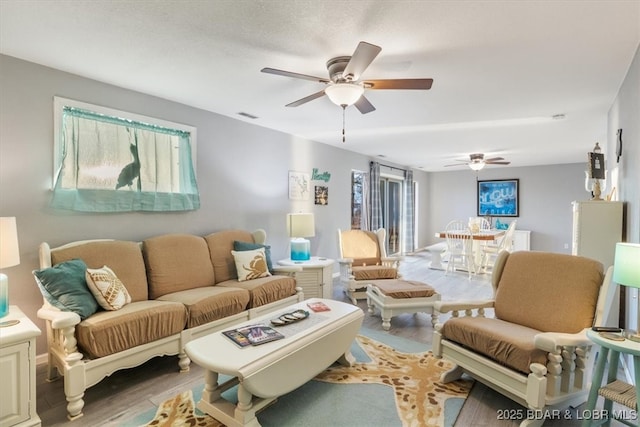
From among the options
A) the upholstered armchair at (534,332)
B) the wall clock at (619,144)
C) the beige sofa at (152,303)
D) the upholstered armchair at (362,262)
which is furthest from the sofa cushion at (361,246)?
the wall clock at (619,144)

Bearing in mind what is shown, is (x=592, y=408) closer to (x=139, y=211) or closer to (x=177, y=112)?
(x=139, y=211)

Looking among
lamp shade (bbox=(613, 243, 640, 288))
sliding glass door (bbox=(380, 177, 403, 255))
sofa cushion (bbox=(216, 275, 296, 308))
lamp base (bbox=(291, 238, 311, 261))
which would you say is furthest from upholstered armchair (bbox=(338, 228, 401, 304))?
sliding glass door (bbox=(380, 177, 403, 255))

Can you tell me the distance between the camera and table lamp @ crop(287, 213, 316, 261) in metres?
4.44

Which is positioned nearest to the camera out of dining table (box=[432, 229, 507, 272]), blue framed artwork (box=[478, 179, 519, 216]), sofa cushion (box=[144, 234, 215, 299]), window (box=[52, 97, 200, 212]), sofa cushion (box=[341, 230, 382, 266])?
window (box=[52, 97, 200, 212])

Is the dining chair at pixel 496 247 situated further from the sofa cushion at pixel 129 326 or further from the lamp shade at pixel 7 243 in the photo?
the lamp shade at pixel 7 243

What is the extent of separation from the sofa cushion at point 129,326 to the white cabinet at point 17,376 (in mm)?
297

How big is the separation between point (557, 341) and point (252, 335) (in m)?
1.75

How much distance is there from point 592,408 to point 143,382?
2.87 m

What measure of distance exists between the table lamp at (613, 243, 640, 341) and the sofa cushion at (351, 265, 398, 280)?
108 inches

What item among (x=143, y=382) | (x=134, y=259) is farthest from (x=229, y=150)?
(x=143, y=382)

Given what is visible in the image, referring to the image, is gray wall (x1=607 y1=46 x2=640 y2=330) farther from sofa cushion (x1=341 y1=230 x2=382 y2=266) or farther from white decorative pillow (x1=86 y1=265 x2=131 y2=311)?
white decorative pillow (x1=86 y1=265 x2=131 y2=311)

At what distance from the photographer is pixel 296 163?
5.21 m

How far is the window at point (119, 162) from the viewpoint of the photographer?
2.81 metres

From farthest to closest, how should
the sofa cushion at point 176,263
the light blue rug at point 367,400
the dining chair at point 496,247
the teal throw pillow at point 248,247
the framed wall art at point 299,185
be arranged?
the dining chair at point 496,247, the framed wall art at point 299,185, the teal throw pillow at point 248,247, the sofa cushion at point 176,263, the light blue rug at point 367,400
